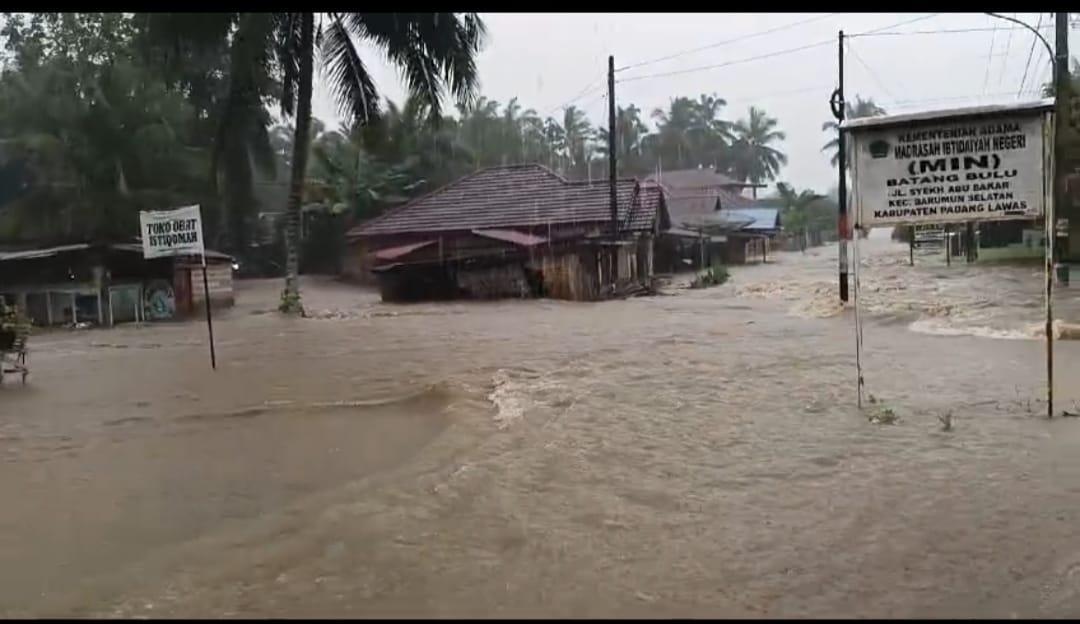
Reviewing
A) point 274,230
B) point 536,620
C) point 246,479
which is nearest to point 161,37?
point 246,479

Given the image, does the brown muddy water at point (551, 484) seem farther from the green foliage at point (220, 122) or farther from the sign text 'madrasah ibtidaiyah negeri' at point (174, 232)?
the green foliage at point (220, 122)

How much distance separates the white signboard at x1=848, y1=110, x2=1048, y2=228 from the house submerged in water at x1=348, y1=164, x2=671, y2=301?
62.3 ft

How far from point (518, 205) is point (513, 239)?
3.90 meters

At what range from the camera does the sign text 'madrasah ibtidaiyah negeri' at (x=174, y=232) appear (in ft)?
44.0

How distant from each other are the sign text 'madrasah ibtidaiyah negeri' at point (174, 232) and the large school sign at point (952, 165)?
8816mm

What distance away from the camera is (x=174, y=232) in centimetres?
1345

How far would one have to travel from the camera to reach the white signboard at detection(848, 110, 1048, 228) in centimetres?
743

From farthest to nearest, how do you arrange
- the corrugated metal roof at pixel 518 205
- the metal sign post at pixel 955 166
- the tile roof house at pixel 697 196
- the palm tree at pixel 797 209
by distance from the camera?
the palm tree at pixel 797 209 → the tile roof house at pixel 697 196 → the corrugated metal roof at pixel 518 205 → the metal sign post at pixel 955 166

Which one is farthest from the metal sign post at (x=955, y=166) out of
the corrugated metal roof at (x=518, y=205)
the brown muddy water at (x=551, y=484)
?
the corrugated metal roof at (x=518, y=205)

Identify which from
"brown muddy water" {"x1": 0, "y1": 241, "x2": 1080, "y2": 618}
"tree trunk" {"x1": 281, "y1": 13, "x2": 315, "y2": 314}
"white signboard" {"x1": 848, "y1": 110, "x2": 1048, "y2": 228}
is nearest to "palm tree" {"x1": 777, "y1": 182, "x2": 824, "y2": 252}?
"tree trunk" {"x1": 281, "y1": 13, "x2": 315, "y2": 314}

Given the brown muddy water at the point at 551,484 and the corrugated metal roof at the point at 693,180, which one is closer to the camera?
the brown muddy water at the point at 551,484

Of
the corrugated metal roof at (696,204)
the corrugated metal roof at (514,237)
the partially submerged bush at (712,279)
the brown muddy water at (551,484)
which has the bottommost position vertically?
the brown muddy water at (551,484)

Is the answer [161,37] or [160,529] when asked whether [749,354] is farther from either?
[161,37]

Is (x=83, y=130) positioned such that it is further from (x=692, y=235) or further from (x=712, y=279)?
(x=692, y=235)
